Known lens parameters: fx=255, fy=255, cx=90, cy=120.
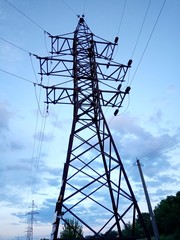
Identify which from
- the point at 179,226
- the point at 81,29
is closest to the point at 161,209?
the point at 179,226

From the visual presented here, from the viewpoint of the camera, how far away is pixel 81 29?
15891 millimetres

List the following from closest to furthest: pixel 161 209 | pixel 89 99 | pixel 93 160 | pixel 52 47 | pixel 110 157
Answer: pixel 110 157
pixel 93 160
pixel 89 99
pixel 52 47
pixel 161 209

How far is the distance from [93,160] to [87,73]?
470 cm

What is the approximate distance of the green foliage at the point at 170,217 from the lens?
53531 millimetres

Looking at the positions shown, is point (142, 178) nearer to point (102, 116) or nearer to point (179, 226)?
point (102, 116)

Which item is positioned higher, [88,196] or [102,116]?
[102,116]

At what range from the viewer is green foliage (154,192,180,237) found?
176 ft

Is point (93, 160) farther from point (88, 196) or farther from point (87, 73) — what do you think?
point (87, 73)

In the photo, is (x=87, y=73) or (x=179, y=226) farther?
(x=179, y=226)

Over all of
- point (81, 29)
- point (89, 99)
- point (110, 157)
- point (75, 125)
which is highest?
point (81, 29)

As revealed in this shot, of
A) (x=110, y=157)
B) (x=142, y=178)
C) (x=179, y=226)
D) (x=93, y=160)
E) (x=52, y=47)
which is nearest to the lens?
(x=110, y=157)

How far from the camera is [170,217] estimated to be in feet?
187

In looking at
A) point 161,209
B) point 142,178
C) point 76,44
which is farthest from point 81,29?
point 161,209

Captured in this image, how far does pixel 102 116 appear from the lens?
11.9 m
